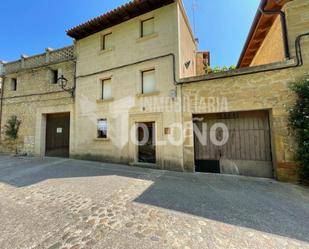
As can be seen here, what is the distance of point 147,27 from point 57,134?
8333 mm

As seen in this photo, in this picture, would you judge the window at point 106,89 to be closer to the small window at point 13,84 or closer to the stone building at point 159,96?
the stone building at point 159,96

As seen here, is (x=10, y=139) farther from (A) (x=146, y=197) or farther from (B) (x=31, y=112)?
(A) (x=146, y=197)

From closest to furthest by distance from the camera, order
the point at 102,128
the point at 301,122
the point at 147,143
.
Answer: the point at 301,122, the point at 147,143, the point at 102,128

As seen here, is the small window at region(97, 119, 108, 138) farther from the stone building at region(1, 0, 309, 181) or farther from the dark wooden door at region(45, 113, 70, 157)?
the dark wooden door at region(45, 113, 70, 157)

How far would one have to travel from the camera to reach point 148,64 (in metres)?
7.27

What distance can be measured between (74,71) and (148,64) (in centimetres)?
493

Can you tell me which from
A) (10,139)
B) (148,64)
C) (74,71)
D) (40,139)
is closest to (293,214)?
(148,64)

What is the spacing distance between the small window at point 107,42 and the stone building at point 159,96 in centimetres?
6

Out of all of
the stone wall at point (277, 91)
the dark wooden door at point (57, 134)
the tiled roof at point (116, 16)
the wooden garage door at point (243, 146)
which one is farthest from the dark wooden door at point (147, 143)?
the tiled roof at point (116, 16)

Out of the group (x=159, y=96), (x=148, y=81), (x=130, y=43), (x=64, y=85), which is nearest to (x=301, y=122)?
(x=159, y=96)

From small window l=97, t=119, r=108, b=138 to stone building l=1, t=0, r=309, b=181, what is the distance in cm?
5

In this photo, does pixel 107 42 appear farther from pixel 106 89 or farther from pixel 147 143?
pixel 147 143

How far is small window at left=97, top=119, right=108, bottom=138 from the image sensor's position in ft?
26.8

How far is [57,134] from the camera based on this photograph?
997 centimetres
